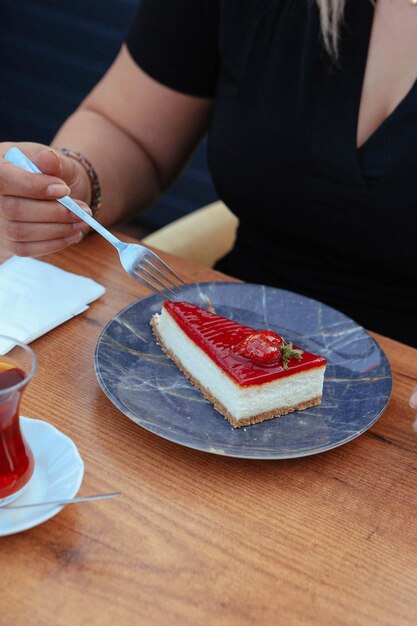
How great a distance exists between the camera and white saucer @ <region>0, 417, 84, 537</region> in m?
0.74

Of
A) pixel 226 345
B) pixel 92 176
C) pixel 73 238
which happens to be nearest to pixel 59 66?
pixel 92 176

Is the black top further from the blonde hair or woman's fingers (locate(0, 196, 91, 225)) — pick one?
woman's fingers (locate(0, 196, 91, 225))

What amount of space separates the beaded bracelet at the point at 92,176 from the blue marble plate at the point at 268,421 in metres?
0.30

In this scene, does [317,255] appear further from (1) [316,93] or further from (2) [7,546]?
(2) [7,546]

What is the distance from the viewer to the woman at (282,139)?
4.16 ft

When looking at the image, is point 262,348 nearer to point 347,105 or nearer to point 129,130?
point 347,105

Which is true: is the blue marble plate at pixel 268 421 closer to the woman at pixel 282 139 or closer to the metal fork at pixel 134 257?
the metal fork at pixel 134 257

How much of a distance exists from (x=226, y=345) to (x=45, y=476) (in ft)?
1.05

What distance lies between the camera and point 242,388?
3.11 ft

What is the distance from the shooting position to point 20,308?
1140 mm

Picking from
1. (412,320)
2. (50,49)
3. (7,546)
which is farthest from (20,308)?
(50,49)

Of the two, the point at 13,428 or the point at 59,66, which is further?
the point at 59,66

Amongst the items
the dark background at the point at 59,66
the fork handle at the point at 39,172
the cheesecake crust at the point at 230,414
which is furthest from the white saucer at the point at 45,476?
the dark background at the point at 59,66

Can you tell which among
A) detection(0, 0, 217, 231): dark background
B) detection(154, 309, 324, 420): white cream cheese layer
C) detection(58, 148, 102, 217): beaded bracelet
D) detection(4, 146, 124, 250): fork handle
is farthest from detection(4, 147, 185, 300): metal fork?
detection(0, 0, 217, 231): dark background
